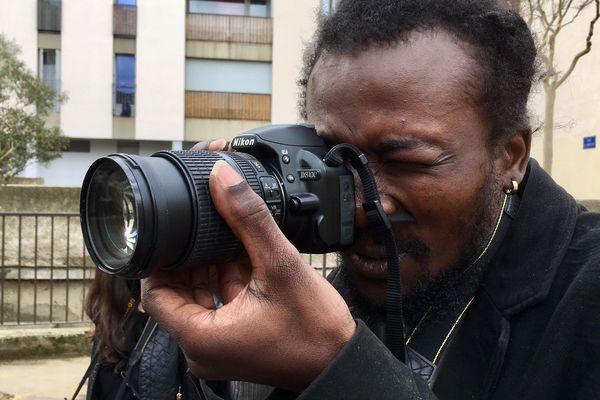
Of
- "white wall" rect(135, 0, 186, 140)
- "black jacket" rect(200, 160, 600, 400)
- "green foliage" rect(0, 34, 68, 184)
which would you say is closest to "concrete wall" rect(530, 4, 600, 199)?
"green foliage" rect(0, 34, 68, 184)

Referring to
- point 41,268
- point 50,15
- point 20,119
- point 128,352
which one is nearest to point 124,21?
point 50,15

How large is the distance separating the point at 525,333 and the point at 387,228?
1.09ft

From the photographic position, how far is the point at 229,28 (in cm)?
2214

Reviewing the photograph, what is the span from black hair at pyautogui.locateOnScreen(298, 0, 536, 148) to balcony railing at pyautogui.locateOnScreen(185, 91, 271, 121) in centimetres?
2069

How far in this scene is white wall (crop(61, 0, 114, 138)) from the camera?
70.4 ft

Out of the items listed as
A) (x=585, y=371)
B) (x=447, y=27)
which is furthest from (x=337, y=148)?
(x=585, y=371)

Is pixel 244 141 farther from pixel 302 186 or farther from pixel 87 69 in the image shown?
pixel 87 69

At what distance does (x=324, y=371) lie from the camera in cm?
100

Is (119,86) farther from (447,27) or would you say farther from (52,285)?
(447,27)

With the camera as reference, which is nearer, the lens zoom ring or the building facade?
the lens zoom ring

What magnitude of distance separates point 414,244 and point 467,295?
165 millimetres

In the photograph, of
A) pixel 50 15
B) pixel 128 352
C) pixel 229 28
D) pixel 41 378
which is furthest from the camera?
pixel 229 28

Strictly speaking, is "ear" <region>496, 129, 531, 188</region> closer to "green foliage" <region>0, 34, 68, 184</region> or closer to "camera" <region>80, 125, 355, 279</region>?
"camera" <region>80, 125, 355, 279</region>

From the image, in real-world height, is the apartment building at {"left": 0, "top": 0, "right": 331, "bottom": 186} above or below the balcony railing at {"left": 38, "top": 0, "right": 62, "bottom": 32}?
below
